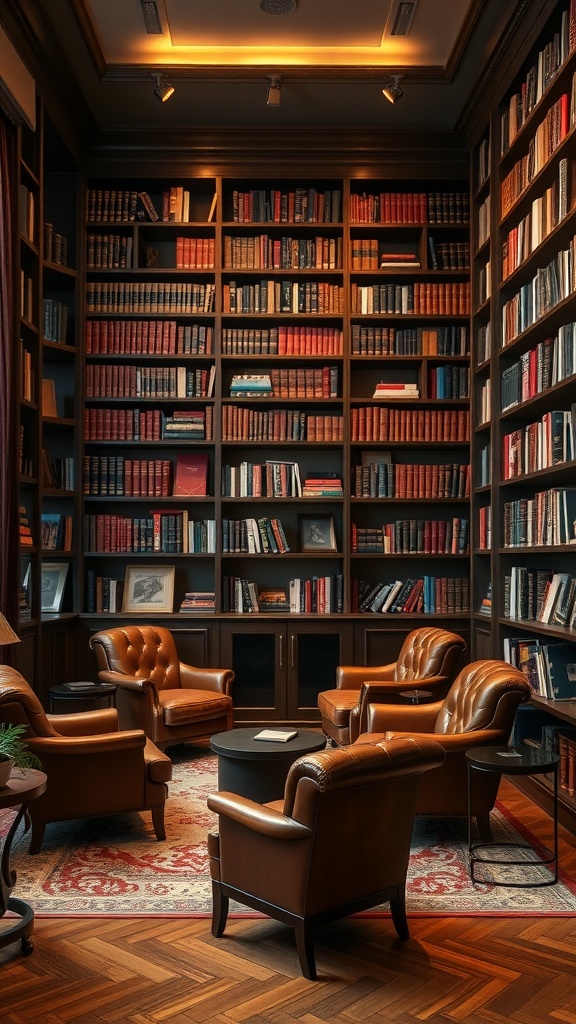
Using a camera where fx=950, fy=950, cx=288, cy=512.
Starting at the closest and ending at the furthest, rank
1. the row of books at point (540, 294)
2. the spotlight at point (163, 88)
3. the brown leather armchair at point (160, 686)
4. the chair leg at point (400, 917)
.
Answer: the chair leg at point (400, 917) → the row of books at point (540, 294) → the brown leather armchair at point (160, 686) → the spotlight at point (163, 88)

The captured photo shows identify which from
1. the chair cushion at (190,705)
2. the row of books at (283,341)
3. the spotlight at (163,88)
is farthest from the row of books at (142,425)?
the spotlight at (163,88)

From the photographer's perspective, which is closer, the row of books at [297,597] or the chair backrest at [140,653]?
the chair backrest at [140,653]

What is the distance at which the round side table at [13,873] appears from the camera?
3.17m

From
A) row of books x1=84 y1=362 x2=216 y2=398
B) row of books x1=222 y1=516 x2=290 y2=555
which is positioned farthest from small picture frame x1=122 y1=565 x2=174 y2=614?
row of books x1=84 y1=362 x2=216 y2=398

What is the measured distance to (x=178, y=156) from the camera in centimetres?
688

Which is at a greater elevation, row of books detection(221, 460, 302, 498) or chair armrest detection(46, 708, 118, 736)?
row of books detection(221, 460, 302, 498)

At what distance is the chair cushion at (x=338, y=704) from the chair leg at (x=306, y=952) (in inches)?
98.6

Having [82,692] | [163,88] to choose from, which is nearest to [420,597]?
[82,692]

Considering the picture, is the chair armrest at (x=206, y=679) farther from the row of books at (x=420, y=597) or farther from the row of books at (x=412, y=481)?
the row of books at (x=412, y=481)

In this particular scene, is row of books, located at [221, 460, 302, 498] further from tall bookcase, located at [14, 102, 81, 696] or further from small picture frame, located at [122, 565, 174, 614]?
tall bookcase, located at [14, 102, 81, 696]

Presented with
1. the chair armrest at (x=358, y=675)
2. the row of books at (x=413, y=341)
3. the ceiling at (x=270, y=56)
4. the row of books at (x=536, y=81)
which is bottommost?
the chair armrest at (x=358, y=675)

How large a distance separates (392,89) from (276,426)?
7.82ft

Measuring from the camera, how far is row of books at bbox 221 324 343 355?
696cm

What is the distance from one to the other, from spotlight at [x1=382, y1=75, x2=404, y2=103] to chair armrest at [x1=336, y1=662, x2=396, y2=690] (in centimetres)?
363
